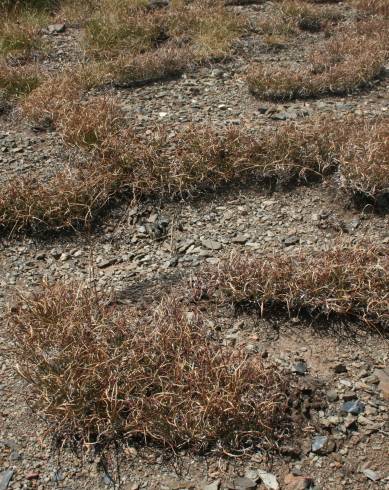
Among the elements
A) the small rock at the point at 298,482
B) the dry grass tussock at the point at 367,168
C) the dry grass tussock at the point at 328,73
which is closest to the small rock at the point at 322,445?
the small rock at the point at 298,482

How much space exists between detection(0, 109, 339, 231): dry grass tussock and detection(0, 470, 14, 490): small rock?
8.63 ft

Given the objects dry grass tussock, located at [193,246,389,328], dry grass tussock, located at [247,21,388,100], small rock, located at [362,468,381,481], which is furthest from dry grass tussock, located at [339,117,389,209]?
small rock, located at [362,468,381,481]

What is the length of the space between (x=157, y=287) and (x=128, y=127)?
8.70 feet

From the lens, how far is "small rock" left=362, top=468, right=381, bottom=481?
4.16 m

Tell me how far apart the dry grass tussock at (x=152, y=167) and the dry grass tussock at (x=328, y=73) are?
1186 mm

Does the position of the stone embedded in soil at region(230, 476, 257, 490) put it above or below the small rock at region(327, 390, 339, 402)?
below

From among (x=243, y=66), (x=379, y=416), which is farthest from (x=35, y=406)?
(x=243, y=66)

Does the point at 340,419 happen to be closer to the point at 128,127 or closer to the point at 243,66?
the point at 128,127

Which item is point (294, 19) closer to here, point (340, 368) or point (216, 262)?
point (216, 262)

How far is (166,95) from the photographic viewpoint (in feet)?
28.1

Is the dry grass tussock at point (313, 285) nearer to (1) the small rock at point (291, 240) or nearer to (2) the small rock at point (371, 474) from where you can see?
(1) the small rock at point (291, 240)

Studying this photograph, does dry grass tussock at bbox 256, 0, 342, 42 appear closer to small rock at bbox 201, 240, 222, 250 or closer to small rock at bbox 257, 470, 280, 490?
small rock at bbox 201, 240, 222, 250

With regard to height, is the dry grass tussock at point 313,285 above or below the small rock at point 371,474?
above

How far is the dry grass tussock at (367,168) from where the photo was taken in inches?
250
